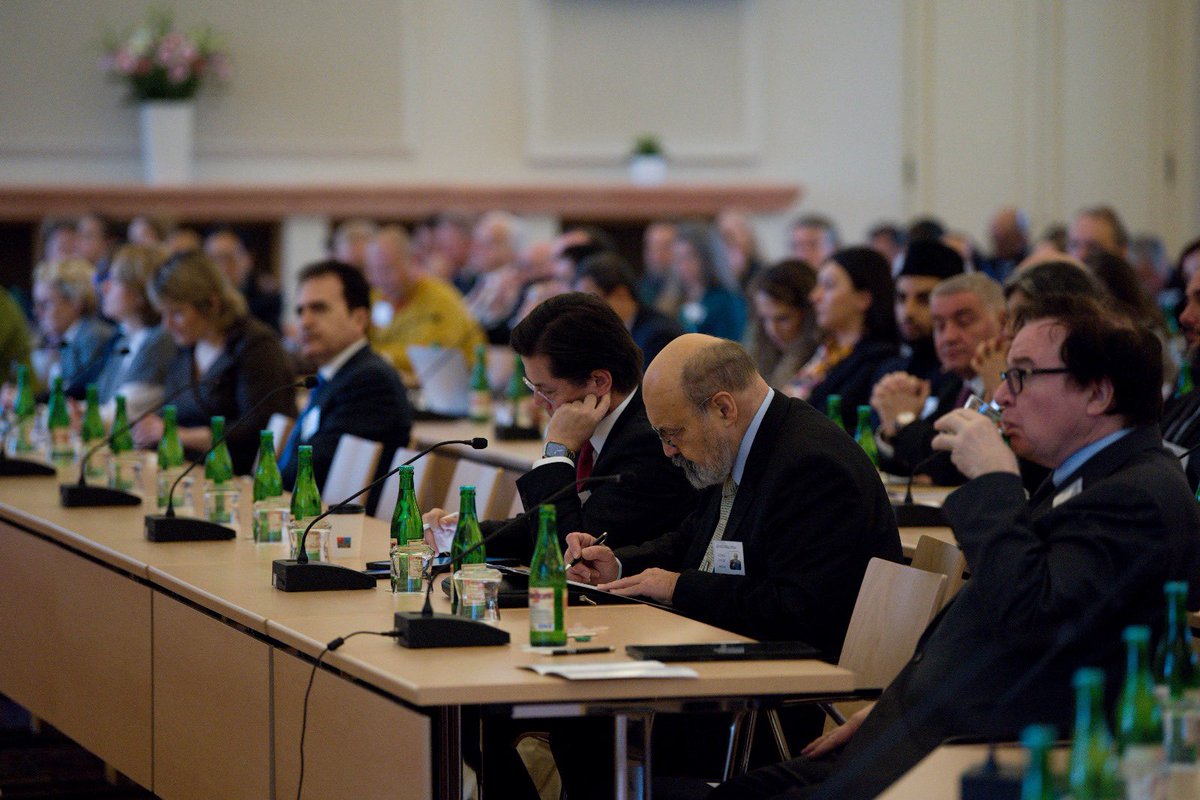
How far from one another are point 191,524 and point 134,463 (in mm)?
1099

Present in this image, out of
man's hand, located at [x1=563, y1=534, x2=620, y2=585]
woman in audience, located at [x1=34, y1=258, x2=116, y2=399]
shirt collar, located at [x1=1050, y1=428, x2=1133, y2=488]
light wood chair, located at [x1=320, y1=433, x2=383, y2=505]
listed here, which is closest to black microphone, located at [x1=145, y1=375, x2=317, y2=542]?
light wood chair, located at [x1=320, y1=433, x2=383, y2=505]

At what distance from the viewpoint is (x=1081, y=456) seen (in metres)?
2.81

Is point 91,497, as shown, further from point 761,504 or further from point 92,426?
point 761,504

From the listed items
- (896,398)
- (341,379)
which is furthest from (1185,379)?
(341,379)

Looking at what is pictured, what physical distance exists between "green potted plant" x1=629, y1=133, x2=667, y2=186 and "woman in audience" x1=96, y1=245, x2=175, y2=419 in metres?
5.52

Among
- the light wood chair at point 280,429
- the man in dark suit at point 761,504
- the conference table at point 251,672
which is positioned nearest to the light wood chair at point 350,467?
the conference table at point 251,672

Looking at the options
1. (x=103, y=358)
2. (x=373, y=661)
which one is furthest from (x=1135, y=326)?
(x=103, y=358)

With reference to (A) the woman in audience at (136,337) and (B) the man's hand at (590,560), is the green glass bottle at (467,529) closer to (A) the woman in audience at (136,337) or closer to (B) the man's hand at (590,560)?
(B) the man's hand at (590,560)

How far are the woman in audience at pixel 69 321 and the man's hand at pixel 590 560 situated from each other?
14.9ft

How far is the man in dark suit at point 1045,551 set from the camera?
2613 mm

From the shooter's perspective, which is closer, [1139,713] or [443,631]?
[1139,713]

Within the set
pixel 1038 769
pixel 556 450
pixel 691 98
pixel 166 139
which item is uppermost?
pixel 691 98

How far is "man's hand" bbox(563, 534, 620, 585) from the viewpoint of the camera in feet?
12.0

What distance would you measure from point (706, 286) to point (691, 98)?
142 inches
